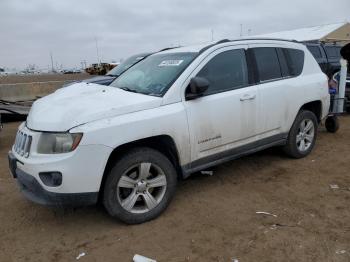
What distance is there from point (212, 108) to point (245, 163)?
1.72m

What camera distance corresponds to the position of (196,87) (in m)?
3.87

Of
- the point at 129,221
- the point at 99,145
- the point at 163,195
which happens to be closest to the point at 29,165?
the point at 99,145

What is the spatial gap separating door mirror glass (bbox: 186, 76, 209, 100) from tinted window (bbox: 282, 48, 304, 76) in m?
1.95

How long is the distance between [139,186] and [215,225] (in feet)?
2.84

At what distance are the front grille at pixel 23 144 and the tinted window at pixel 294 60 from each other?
3.69 meters

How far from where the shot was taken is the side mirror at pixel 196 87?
3.86 meters

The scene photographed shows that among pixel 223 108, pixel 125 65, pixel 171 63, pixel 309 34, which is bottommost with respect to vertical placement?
pixel 223 108

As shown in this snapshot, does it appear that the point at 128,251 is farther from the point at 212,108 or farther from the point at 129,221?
the point at 212,108

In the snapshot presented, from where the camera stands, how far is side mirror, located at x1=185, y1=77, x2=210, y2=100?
12.7 ft

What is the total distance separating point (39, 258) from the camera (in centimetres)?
323

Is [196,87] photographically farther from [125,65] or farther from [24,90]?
[24,90]

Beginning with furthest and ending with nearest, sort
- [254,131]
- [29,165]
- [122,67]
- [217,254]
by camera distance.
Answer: [122,67], [254,131], [29,165], [217,254]

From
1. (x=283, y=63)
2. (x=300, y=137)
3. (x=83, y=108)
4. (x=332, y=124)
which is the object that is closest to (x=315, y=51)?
(x=332, y=124)

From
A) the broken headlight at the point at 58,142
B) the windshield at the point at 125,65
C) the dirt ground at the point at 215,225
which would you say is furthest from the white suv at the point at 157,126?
the windshield at the point at 125,65
